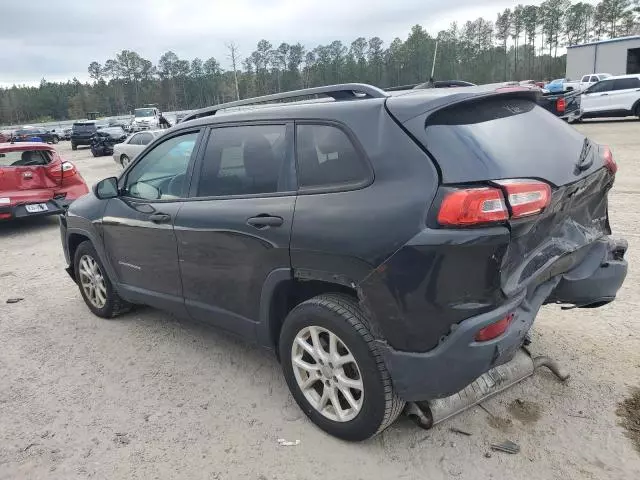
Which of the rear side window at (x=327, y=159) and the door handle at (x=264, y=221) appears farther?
the door handle at (x=264, y=221)

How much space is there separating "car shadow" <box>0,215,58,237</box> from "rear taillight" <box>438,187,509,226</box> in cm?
888

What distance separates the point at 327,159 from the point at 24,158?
7.97 meters

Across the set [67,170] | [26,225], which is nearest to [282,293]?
[67,170]

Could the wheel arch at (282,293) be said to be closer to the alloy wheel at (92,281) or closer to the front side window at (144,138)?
the alloy wheel at (92,281)

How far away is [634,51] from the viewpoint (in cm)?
3675

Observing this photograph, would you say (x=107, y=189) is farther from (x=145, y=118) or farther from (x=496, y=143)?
(x=145, y=118)

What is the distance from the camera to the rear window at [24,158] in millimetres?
8633

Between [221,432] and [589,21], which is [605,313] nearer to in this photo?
[221,432]

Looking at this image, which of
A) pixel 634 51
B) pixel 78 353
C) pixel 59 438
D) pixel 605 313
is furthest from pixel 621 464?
pixel 634 51

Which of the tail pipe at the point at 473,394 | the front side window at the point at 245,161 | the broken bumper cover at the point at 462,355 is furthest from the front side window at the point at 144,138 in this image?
the broken bumper cover at the point at 462,355

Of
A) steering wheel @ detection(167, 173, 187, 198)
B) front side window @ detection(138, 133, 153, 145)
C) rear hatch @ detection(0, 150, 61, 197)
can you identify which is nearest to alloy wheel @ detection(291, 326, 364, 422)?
steering wheel @ detection(167, 173, 187, 198)

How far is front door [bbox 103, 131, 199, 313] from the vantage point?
3676 millimetres

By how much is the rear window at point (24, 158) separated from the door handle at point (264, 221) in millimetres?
7399

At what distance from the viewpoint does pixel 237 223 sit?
122 inches
